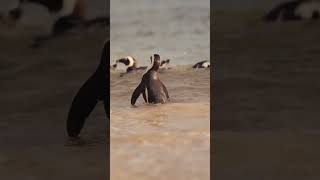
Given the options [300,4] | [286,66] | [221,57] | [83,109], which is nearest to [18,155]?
[83,109]

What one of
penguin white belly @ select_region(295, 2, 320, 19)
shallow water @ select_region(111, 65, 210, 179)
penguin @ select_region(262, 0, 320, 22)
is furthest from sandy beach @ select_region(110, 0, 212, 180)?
penguin white belly @ select_region(295, 2, 320, 19)

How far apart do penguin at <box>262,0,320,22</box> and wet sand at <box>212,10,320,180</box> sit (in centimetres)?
4

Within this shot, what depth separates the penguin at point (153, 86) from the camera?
10.6 ft

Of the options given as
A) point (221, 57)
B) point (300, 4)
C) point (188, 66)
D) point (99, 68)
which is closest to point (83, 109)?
point (99, 68)

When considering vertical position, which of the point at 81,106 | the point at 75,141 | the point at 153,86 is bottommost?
the point at 75,141

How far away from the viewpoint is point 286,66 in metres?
3.20

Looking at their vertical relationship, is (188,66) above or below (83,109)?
above

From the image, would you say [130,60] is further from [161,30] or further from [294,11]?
[294,11]

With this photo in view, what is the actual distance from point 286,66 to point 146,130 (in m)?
0.92

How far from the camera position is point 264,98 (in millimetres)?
3195

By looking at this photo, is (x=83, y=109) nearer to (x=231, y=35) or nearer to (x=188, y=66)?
(x=188, y=66)

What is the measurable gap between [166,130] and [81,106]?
20.9 inches

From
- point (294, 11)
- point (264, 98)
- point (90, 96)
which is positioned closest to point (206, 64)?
point (264, 98)

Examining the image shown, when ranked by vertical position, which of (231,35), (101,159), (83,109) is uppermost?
(231,35)
